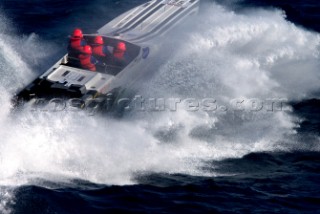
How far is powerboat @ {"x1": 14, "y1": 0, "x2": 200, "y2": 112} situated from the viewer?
19.3 m

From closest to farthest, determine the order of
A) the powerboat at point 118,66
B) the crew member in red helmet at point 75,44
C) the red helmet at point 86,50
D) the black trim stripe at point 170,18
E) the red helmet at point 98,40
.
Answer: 1. the powerboat at point 118,66
2. the red helmet at point 86,50
3. the crew member in red helmet at point 75,44
4. the red helmet at point 98,40
5. the black trim stripe at point 170,18

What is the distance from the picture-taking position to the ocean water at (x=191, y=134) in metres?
15.8

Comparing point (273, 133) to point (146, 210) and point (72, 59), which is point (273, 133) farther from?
point (72, 59)

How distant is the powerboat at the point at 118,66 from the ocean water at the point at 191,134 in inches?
26.4

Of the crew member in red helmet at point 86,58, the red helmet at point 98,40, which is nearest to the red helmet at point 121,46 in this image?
the red helmet at point 98,40

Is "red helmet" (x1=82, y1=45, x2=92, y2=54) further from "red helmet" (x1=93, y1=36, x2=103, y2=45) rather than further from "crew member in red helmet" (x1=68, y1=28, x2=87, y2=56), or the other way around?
"red helmet" (x1=93, y1=36, x2=103, y2=45)

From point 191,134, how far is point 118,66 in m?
4.35

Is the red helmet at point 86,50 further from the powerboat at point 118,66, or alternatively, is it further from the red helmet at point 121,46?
the red helmet at point 121,46

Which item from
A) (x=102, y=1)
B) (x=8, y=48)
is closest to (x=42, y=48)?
(x=8, y=48)

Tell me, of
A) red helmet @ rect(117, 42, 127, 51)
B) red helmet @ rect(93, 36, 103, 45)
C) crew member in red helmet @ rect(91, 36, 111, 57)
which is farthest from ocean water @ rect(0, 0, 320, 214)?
red helmet @ rect(93, 36, 103, 45)

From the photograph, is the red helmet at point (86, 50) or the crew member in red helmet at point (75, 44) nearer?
the red helmet at point (86, 50)

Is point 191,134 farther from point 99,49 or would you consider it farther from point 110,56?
point 99,49

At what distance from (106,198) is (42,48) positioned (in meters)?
12.0

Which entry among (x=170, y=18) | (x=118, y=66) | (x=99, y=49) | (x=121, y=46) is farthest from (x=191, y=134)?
(x=170, y=18)
